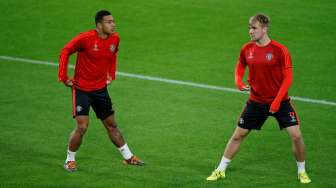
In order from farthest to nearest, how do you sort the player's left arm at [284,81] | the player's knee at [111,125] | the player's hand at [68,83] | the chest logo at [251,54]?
1. the player's knee at [111,125]
2. the player's hand at [68,83]
3. the chest logo at [251,54]
4. the player's left arm at [284,81]

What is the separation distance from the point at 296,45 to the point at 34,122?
9.16 metres

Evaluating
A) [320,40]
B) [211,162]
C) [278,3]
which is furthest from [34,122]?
[278,3]

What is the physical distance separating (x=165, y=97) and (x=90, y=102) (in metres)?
5.18

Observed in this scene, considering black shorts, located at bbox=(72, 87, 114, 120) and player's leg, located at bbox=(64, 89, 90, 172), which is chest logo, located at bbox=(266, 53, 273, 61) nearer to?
black shorts, located at bbox=(72, 87, 114, 120)

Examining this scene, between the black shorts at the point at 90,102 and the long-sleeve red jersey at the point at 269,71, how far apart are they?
2.07m

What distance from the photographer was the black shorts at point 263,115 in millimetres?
11656

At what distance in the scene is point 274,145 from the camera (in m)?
14.0

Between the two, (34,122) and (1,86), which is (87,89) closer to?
(34,122)

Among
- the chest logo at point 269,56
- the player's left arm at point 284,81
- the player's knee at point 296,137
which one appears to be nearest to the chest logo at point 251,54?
the chest logo at point 269,56

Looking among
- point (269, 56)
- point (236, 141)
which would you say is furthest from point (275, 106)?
point (236, 141)

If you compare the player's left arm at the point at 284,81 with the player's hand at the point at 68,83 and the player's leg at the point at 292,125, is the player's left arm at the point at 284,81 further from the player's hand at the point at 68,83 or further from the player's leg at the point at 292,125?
the player's hand at the point at 68,83

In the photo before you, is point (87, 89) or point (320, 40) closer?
point (87, 89)

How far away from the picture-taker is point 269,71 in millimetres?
11547

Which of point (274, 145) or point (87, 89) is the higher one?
point (87, 89)
